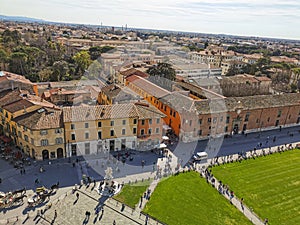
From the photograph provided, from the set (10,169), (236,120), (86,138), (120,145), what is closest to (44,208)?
(10,169)

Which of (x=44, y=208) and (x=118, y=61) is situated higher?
(x=118, y=61)

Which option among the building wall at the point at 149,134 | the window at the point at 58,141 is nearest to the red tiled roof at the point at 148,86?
the building wall at the point at 149,134

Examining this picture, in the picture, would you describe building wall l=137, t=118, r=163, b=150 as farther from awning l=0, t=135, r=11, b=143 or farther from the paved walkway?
awning l=0, t=135, r=11, b=143

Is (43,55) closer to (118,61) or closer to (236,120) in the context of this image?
(118,61)

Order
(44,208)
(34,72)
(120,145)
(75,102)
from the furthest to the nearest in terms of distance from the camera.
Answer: (34,72) → (75,102) → (120,145) → (44,208)

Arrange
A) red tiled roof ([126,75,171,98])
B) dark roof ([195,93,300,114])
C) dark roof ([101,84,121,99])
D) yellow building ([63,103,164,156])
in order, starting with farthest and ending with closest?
1. red tiled roof ([126,75,171,98])
2. dark roof ([101,84,121,99])
3. dark roof ([195,93,300,114])
4. yellow building ([63,103,164,156])

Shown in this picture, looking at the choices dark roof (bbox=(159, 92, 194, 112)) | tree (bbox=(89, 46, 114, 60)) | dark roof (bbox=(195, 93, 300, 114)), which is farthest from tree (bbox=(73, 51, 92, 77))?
dark roof (bbox=(195, 93, 300, 114))

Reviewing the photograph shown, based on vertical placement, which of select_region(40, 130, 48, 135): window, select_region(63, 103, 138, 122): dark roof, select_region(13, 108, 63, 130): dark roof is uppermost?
select_region(63, 103, 138, 122): dark roof
